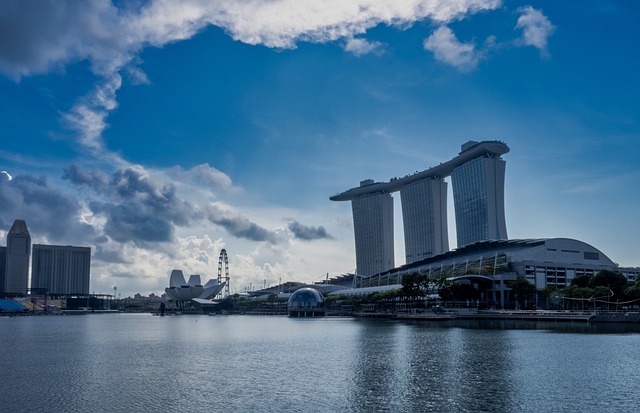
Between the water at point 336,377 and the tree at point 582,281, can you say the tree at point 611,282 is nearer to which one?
the tree at point 582,281

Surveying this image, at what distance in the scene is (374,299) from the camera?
142375 mm

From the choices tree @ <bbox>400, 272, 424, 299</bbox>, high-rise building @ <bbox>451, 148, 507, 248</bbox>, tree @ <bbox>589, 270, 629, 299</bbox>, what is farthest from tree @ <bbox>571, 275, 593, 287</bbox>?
high-rise building @ <bbox>451, 148, 507, 248</bbox>

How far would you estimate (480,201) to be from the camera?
182m

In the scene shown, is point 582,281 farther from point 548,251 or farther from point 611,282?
point 548,251

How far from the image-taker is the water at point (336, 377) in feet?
95.3

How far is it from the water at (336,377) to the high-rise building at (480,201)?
12090cm

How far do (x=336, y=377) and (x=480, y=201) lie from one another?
153m

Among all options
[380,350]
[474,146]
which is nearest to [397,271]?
[474,146]

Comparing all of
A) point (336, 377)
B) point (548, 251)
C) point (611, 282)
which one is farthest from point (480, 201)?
point (336, 377)

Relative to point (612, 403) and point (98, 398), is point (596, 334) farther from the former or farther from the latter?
point (98, 398)

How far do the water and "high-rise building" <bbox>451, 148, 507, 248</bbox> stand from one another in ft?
397

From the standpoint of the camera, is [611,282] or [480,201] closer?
[611,282]

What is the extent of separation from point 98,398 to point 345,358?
20.2 metres

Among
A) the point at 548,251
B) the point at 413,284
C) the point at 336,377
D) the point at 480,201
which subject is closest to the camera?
the point at 336,377
